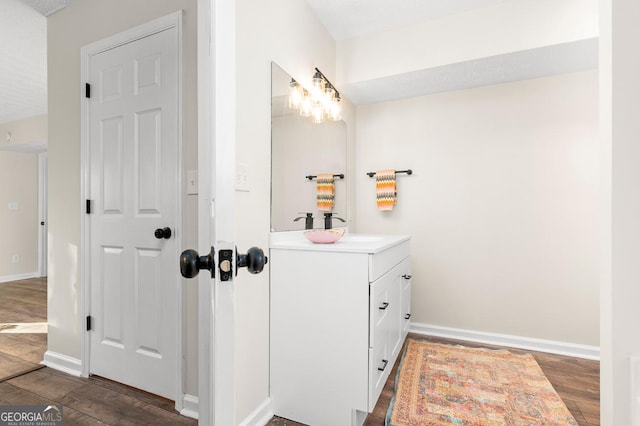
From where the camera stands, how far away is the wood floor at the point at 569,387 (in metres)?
1.69

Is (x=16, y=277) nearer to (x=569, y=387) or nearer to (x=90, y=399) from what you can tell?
(x=90, y=399)

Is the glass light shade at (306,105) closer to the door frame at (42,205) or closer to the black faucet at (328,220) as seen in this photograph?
the black faucet at (328,220)

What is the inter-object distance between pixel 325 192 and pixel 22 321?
6.44 ft

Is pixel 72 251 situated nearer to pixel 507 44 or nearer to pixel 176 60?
pixel 176 60

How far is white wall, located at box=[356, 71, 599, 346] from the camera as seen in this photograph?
2477 mm

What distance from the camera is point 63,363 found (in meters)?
0.70

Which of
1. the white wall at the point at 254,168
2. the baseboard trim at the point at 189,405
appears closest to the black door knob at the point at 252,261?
the baseboard trim at the point at 189,405

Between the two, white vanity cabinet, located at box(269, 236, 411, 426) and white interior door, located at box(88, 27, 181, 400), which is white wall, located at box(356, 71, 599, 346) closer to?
white vanity cabinet, located at box(269, 236, 411, 426)

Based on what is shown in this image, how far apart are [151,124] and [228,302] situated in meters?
0.44

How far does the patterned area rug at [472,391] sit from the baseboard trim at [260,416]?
0.61m

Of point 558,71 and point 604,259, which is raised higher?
point 558,71

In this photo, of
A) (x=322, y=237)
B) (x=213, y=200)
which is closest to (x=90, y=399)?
(x=213, y=200)

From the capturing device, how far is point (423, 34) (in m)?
2.46

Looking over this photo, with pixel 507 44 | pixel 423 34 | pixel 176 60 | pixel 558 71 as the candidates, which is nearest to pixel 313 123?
pixel 423 34
